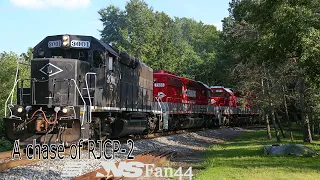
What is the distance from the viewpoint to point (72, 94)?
43.8 feet

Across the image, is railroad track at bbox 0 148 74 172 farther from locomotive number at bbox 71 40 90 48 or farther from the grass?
the grass

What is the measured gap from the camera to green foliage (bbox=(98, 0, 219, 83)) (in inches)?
2026

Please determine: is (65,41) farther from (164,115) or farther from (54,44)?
(164,115)

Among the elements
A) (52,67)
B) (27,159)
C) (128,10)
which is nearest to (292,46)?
(52,67)

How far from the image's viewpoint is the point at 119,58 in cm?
1641

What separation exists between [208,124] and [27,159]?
2748cm

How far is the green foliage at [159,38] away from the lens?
51.5 metres

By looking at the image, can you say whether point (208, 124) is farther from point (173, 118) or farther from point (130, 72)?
point (130, 72)

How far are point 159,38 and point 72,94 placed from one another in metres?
40.8

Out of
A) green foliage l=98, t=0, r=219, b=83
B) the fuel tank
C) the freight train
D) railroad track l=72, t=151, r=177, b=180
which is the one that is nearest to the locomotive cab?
the freight train

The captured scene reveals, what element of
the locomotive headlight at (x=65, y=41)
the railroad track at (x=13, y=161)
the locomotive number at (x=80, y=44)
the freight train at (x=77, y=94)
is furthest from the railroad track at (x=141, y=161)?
the locomotive headlight at (x=65, y=41)

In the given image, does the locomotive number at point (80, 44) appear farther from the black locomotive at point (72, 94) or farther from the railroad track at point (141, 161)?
the railroad track at point (141, 161)

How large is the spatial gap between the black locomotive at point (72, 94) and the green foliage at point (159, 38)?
3370 cm

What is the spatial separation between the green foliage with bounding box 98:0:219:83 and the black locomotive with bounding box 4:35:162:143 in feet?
111
